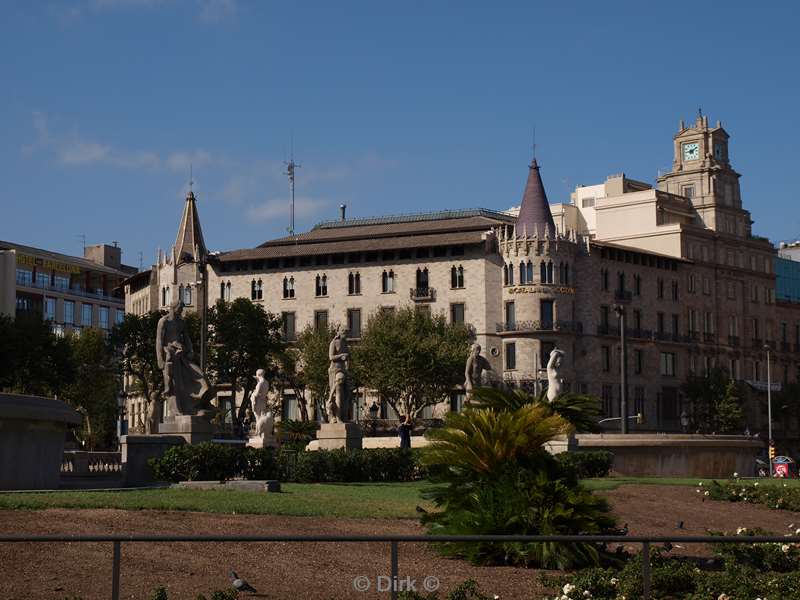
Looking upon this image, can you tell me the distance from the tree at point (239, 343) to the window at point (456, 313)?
13.3 m

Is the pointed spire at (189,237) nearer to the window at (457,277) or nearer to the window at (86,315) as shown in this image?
the window at (457,277)

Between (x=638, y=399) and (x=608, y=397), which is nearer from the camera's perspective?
(x=608, y=397)

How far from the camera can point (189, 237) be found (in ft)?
369

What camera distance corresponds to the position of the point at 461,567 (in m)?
18.6

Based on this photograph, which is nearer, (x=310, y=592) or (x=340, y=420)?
(x=310, y=592)

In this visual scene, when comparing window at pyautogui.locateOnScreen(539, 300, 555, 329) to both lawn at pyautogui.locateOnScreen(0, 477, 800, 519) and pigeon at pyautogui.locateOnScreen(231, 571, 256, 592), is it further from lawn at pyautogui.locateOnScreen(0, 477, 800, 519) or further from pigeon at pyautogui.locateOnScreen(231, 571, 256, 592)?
pigeon at pyautogui.locateOnScreen(231, 571, 256, 592)

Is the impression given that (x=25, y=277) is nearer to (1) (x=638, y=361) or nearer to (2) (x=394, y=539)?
(1) (x=638, y=361)

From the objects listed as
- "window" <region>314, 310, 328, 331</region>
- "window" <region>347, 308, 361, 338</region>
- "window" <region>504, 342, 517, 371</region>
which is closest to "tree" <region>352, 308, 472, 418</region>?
"window" <region>504, 342, 517, 371</region>

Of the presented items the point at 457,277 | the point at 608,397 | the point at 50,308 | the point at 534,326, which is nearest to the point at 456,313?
the point at 457,277

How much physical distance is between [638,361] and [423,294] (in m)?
18.1

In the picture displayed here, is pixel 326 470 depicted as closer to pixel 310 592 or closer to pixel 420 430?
pixel 310 592

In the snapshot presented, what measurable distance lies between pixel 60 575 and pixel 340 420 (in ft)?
81.7

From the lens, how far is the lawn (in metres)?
21.4

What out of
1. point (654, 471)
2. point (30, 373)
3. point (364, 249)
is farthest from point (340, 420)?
point (364, 249)
